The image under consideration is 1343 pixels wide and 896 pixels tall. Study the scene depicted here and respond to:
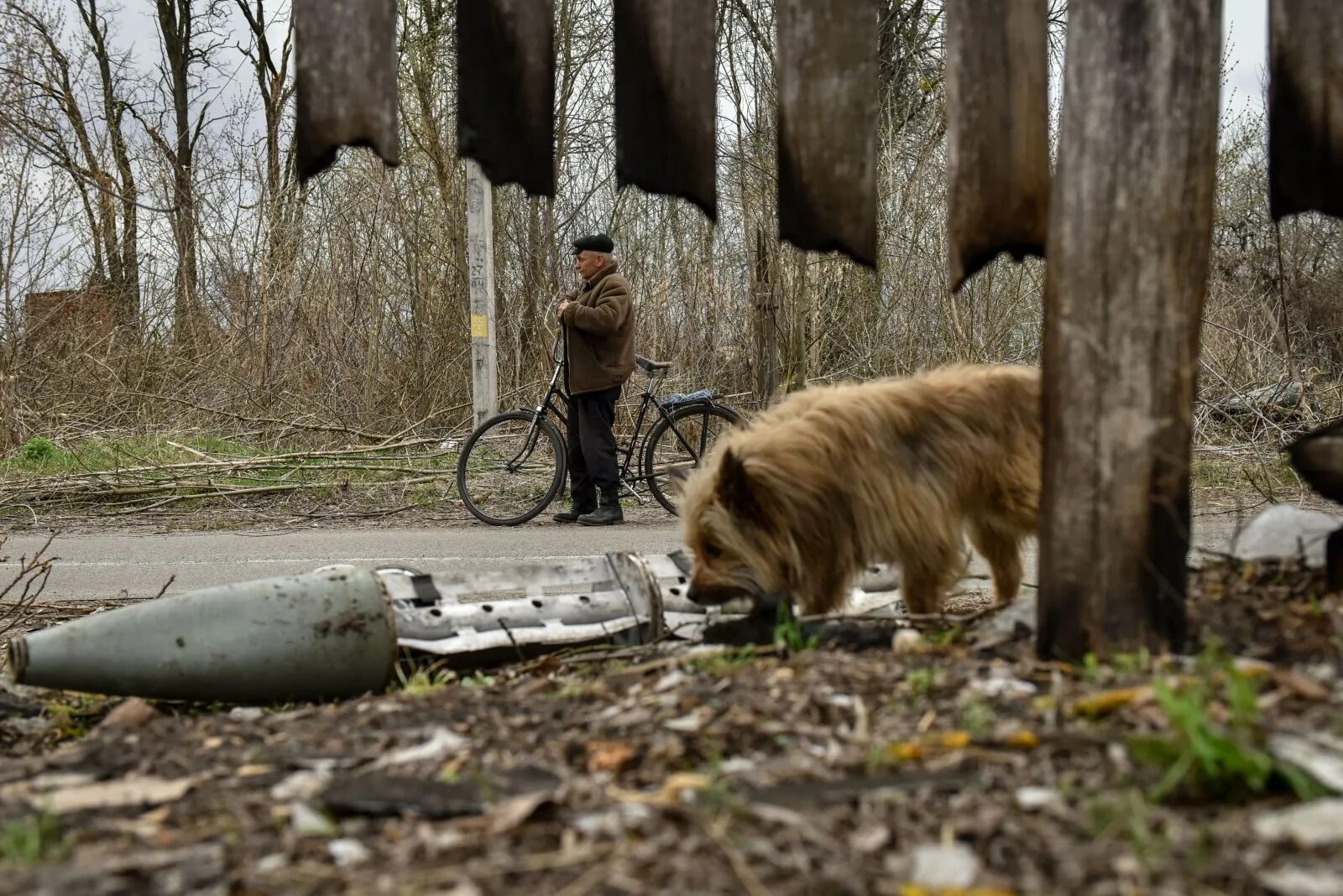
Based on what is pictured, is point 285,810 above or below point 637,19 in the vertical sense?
below

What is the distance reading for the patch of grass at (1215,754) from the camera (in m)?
2.13

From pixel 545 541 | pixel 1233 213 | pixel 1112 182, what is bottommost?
pixel 545 541

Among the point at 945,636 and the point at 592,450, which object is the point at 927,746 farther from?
the point at 592,450

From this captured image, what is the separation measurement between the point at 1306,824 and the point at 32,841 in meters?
2.20

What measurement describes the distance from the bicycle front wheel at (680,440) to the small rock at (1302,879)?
406 inches

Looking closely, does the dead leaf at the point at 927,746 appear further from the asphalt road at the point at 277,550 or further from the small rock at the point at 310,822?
the asphalt road at the point at 277,550

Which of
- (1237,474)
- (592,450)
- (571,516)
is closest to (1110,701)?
(592,450)

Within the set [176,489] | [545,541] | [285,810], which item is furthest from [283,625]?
[176,489]

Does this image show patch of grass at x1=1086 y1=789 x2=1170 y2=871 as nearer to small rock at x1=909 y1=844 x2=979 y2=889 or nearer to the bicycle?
small rock at x1=909 y1=844 x2=979 y2=889

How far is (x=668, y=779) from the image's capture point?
96.9 inches

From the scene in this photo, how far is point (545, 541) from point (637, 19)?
324 inches

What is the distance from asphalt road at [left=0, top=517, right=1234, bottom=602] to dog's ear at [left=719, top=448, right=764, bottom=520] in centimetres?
326

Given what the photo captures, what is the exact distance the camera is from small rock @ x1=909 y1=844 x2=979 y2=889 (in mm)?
1898

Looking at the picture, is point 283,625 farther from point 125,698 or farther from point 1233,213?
point 1233,213
